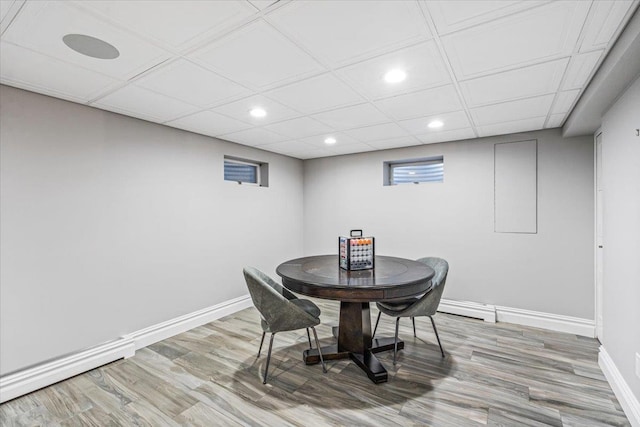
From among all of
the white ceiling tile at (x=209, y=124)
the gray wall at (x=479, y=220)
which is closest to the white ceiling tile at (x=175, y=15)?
the white ceiling tile at (x=209, y=124)

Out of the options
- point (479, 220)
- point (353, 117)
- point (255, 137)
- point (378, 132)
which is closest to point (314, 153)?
point (255, 137)

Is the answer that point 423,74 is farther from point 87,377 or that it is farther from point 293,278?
point 87,377

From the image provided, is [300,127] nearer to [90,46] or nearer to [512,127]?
[90,46]

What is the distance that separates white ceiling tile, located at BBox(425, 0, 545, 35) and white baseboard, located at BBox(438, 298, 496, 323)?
11.1ft

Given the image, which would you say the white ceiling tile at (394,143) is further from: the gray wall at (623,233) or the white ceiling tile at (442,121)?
the gray wall at (623,233)

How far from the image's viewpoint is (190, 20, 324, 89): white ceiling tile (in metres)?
1.63

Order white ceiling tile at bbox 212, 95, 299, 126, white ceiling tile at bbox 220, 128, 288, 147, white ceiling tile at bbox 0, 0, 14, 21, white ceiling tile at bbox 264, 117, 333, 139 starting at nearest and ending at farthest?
white ceiling tile at bbox 0, 0, 14, 21 < white ceiling tile at bbox 212, 95, 299, 126 < white ceiling tile at bbox 264, 117, 333, 139 < white ceiling tile at bbox 220, 128, 288, 147

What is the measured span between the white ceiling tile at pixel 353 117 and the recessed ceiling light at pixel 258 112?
489 millimetres

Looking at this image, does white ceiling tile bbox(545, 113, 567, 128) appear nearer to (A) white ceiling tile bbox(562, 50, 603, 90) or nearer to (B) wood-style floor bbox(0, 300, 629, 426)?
(A) white ceiling tile bbox(562, 50, 603, 90)

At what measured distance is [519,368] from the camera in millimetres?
2623

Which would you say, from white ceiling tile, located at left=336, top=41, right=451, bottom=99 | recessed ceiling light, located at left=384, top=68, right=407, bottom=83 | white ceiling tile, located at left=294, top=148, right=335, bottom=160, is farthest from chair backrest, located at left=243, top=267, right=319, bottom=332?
white ceiling tile, located at left=294, top=148, right=335, bottom=160

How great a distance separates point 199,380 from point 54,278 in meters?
1.47

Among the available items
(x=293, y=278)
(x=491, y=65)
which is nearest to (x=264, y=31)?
(x=491, y=65)

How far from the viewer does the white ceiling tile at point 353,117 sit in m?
2.79
